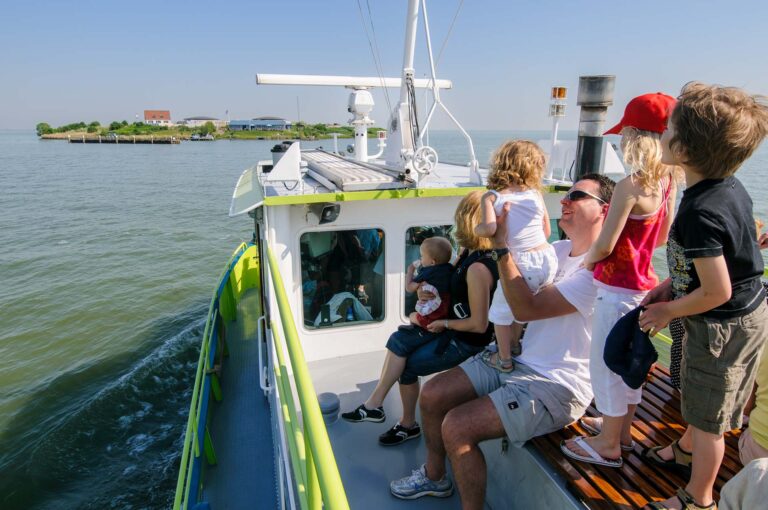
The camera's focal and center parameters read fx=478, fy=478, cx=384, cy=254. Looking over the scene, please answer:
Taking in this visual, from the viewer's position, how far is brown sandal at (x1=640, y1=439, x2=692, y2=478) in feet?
7.08

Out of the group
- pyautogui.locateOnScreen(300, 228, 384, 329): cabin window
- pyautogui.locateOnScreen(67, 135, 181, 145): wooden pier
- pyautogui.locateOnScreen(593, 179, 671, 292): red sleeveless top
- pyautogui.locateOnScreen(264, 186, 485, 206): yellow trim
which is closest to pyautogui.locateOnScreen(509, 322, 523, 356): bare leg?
pyautogui.locateOnScreen(593, 179, 671, 292): red sleeveless top

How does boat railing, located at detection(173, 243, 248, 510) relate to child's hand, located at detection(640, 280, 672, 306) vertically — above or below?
below

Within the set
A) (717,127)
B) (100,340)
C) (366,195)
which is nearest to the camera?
(717,127)

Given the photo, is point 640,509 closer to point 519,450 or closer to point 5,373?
point 519,450

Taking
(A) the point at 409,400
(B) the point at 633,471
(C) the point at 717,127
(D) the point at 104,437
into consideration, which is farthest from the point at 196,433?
(D) the point at 104,437

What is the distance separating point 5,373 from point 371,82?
8.63 metres

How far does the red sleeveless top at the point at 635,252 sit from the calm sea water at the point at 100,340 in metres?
0.91

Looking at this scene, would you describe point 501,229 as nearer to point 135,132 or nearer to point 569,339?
point 569,339

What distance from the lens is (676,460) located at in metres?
2.20

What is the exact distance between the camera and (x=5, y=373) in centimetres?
898

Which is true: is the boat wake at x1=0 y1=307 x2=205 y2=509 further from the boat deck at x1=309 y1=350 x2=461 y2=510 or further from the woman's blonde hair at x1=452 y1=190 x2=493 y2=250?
the woman's blonde hair at x1=452 y1=190 x2=493 y2=250

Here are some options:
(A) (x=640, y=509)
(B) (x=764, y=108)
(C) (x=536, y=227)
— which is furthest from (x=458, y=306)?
(B) (x=764, y=108)

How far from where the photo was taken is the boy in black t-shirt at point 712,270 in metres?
1.58

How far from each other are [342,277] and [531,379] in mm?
2173
